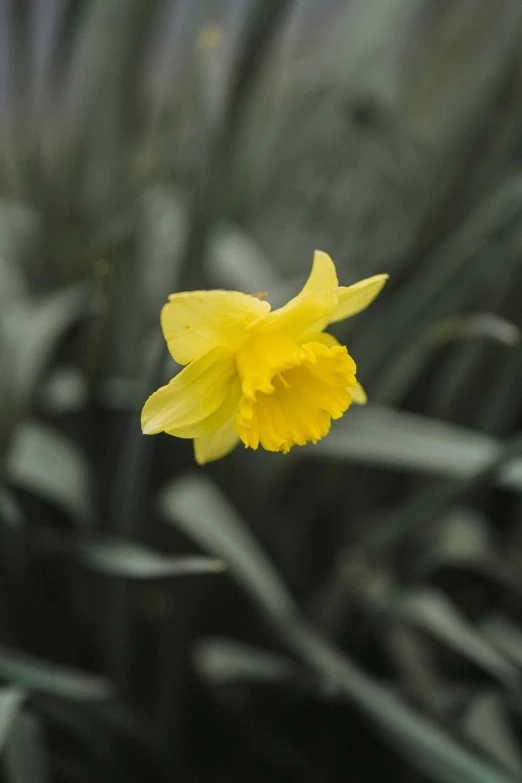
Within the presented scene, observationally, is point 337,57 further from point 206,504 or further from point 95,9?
point 206,504

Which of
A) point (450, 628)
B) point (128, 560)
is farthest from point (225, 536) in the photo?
point (450, 628)

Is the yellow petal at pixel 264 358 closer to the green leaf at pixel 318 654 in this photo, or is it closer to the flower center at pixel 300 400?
the flower center at pixel 300 400

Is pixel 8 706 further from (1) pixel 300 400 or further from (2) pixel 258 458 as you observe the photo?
(2) pixel 258 458

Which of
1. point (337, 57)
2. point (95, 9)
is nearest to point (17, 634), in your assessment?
point (95, 9)

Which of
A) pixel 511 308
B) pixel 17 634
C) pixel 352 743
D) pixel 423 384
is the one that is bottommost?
pixel 352 743

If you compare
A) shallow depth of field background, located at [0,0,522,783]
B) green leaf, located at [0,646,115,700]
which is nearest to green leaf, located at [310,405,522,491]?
shallow depth of field background, located at [0,0,522,783]

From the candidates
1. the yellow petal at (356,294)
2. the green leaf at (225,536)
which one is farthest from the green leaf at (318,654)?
the yellow petal at (356,294)

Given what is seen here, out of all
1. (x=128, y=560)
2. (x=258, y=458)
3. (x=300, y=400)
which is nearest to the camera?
(x=300, y=400)

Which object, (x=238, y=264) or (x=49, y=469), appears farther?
(x=238, y=264)
